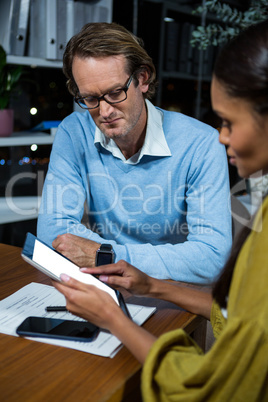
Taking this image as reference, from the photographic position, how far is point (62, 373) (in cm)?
68

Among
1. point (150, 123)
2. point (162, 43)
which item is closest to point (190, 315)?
point (150, 123)

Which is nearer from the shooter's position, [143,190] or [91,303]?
[91,303]

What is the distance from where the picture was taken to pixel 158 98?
3.62 meters

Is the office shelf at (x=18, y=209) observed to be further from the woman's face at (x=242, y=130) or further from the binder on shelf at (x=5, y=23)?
the woman's face at (x=242, y=130)

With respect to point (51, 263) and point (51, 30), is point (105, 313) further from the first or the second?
point (51, 30)

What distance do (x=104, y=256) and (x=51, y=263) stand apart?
0.27m

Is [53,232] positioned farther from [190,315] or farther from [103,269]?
[190,315]

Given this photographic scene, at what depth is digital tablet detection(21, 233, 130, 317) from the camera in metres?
0.80

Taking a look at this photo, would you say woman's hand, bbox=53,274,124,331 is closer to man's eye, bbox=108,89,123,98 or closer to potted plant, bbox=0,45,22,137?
man's eye, bbox=108,89,123,98

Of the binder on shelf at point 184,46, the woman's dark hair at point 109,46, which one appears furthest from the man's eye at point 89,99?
the binder on shelf at point 184,46

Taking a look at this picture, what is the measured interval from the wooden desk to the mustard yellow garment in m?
0.07

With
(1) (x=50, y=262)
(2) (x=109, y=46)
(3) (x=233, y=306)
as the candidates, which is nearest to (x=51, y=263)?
(1) (x=50, y=262)

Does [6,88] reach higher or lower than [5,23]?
lower

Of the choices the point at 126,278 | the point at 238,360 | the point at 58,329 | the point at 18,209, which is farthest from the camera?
the point at 18,209
